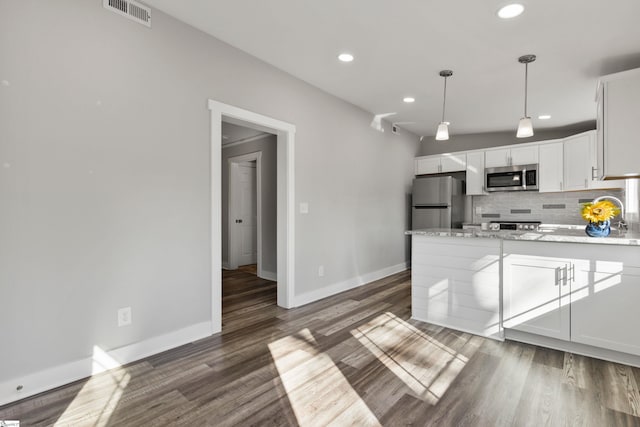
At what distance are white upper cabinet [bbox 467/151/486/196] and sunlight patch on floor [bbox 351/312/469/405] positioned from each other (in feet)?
11.1

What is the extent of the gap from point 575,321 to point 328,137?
3.05 metres

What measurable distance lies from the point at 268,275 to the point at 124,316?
9.53ft

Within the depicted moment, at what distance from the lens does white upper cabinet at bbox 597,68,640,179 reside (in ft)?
9.43

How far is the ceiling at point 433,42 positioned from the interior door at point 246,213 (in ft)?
9.33

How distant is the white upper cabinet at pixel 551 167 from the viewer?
16.2 feet

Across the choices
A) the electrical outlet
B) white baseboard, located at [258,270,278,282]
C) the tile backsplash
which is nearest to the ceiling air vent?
the electrical outlet

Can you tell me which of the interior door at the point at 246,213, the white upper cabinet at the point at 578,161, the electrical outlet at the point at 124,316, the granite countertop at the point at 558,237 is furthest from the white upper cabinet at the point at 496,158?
the electrical outlet at the point at 124,316

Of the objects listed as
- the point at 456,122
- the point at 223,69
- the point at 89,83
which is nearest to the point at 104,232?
the point at 89,83

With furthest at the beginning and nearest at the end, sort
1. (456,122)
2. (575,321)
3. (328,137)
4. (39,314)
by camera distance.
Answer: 1. (456,122)
2. (328,137)
3. (575,321)
4. (39,314)

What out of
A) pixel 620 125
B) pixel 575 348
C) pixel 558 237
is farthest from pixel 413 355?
pixel 620 125

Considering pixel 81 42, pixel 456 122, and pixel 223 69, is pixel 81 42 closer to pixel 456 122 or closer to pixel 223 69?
pixel 223 69

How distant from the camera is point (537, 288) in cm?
262

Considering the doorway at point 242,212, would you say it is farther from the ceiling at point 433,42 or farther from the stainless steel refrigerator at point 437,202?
the stainless steel refrigerator at point 437,202

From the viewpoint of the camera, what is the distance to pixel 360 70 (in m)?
3.46
